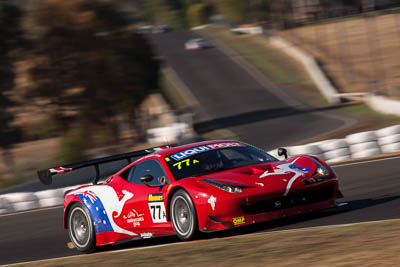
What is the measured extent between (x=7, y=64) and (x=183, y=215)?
81.3 ft

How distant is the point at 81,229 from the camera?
9.49m

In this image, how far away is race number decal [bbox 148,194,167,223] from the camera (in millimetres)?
8328

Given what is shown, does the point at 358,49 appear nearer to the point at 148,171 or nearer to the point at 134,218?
the point at 148,171

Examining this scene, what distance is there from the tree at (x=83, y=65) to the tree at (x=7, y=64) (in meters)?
0.94

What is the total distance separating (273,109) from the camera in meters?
42.8

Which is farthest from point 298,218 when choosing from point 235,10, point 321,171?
point 235,10

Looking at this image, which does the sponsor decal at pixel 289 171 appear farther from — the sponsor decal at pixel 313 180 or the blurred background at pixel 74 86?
the blurred background at pixel 74 86

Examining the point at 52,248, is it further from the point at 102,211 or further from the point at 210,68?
the point at 210,68

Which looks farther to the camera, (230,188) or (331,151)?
(331,151)

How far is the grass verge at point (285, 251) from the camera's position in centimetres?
597

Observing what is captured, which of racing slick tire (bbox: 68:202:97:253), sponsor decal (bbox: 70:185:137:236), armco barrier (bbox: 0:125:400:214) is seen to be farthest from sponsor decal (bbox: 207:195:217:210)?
armco barrier (bbox: 0:125:400:214)

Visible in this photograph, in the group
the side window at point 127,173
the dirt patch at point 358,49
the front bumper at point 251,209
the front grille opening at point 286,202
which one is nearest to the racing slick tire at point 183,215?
the front bumper at point 251,209

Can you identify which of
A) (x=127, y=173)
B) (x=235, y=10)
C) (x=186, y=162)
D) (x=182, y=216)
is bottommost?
(x=182, y=216)

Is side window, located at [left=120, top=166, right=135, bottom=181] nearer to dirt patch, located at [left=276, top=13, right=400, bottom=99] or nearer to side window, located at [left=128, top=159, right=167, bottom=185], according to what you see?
side window, located at [left=128, top=159, right=167, bottom=185]
